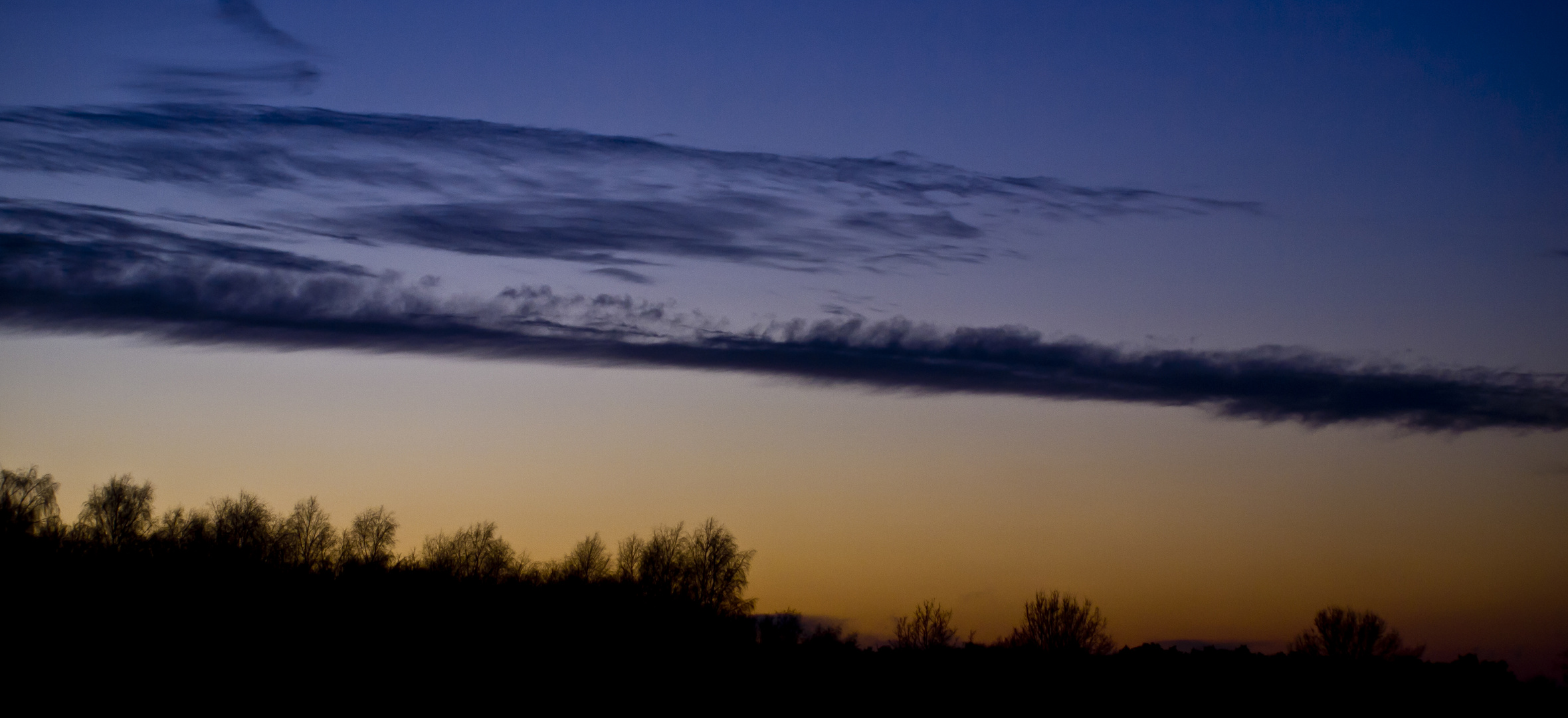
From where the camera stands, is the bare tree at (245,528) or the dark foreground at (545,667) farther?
the bare tree at (245,528)

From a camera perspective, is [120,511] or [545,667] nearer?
[545,667]

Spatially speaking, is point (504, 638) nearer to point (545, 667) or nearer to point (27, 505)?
point (545, 667)

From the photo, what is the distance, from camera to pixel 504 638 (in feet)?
169

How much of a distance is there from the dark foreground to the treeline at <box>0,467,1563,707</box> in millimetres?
117

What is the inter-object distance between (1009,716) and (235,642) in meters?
30.3

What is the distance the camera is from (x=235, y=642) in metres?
46.0

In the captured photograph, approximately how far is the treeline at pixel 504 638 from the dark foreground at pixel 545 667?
0.12 meters

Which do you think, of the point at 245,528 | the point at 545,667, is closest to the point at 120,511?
the point at 245,528

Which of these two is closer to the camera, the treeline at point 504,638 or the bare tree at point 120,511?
the treeline at point 504,638

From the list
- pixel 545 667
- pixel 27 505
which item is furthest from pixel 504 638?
pixel 27 505

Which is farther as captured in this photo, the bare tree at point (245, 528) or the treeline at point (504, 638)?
the bare tree at point (245, 528)

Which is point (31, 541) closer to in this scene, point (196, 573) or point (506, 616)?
point (196, 573)

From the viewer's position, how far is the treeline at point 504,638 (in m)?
38.8

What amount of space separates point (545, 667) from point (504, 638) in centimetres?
559
